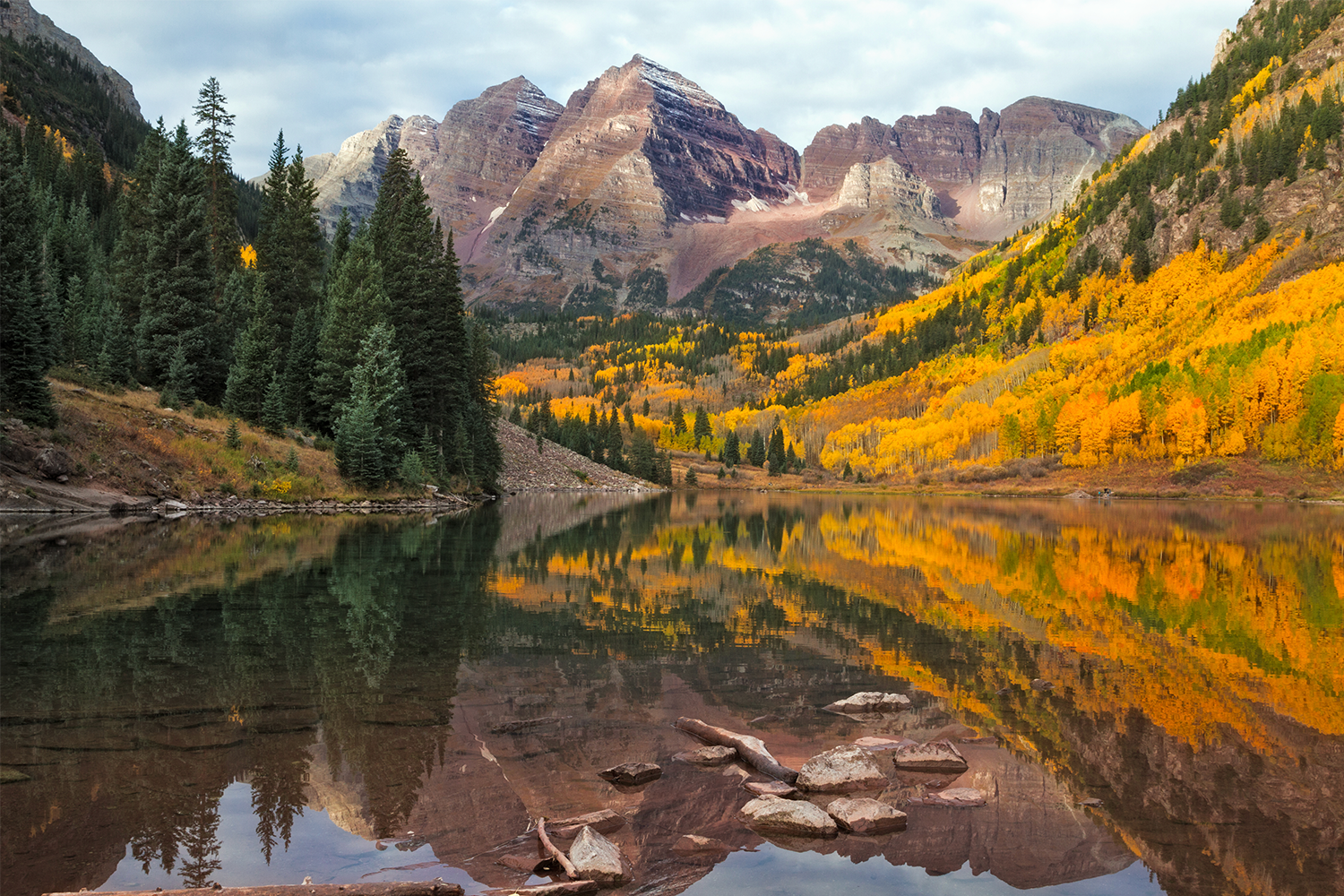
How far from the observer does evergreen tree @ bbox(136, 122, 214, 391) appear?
56406 millimetres

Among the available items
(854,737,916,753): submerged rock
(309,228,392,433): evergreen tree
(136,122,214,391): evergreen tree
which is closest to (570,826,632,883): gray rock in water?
(854,737,916,753): submerged rock

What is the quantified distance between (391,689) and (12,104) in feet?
614

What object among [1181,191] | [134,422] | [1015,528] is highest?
[1181,191]

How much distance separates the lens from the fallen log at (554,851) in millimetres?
Result: 7578

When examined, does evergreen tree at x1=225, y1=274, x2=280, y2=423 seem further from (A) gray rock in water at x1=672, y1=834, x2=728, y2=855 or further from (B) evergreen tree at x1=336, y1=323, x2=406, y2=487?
(A) gray rock in water at x1=672, y1=834, x2=728, y2=855

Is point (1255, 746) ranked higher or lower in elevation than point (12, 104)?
lower

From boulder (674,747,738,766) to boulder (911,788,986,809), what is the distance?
2.62m

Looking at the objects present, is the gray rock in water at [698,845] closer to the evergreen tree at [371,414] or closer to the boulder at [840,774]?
the boulder at [840,774]

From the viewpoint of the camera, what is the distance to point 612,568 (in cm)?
3259

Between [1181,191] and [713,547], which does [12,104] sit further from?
[1181,191]

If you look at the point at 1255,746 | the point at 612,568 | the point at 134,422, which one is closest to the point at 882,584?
the point at 612,568

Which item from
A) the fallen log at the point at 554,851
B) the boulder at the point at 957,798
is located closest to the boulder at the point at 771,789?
the boulder at the point at 957,798

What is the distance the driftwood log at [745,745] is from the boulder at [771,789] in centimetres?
19

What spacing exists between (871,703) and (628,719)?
4.19 meters
